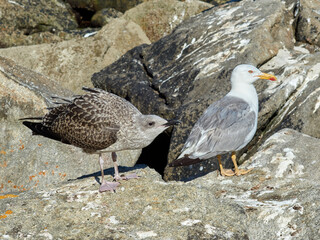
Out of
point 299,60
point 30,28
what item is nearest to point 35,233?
point 299,60

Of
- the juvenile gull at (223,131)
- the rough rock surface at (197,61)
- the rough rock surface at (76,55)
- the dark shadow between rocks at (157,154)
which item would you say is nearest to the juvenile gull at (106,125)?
the juvenile gull at (223,131)

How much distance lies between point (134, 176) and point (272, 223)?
1.94 metres

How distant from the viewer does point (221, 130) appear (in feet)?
20.4

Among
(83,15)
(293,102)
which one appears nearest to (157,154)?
(293,102)

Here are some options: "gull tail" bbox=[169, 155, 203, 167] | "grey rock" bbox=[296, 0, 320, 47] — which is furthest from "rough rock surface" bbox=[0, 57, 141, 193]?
"grey rock" bbox=[296, 0, 320, 47]

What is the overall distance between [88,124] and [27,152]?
2.08m

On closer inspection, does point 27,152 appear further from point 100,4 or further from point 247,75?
point 100,4

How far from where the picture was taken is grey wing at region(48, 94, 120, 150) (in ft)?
19.0

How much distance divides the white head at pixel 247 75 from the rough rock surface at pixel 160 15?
23.6 feet

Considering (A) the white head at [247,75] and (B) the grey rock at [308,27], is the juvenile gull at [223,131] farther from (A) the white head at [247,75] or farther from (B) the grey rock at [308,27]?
(B) the grey rock at [308,27]

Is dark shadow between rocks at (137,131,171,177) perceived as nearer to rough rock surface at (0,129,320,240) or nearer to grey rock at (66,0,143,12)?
rough rock surface at (0,129,320,240)

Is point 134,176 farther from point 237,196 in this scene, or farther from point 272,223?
point 272,223

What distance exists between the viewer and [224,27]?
372 inches

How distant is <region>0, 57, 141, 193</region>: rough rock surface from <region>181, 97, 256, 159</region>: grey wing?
1.56 m
